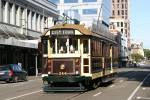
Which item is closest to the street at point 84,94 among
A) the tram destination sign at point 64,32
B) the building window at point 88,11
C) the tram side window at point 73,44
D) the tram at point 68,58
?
the tram at point 68,58

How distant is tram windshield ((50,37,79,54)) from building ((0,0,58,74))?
2459 centimetres

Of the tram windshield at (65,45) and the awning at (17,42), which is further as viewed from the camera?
the awning at (17,42)

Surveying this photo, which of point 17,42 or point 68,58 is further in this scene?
point 17,42

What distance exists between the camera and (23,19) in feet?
217

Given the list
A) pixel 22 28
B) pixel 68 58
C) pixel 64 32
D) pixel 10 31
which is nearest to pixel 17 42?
pixel 10 31

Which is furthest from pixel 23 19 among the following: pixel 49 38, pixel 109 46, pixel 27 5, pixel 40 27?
pixel 49 38

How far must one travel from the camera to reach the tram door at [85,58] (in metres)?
24.0

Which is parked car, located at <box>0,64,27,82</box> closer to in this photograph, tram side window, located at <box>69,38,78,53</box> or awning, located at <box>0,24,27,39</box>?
tram side window, located at <box>69,38,78,53</box>

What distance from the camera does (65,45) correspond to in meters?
24.3

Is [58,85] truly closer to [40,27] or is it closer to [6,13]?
[6,13]

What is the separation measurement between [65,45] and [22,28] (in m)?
41.0

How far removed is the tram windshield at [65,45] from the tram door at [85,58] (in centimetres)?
32

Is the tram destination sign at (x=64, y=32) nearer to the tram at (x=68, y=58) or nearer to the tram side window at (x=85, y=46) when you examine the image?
the tram at (x=68, y=58)

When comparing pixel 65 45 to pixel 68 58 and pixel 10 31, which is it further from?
pixel 10 31
